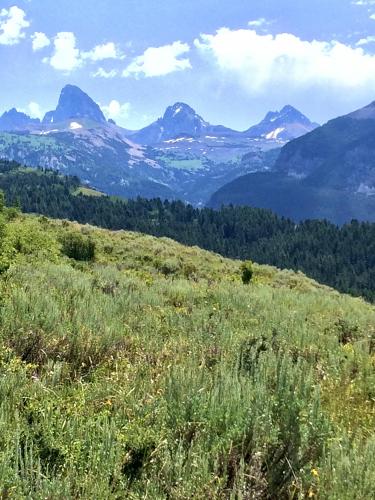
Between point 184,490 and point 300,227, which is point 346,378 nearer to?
point 184,490

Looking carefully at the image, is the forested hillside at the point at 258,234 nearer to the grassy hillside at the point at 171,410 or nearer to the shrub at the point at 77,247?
the shrub at the point at 77,247

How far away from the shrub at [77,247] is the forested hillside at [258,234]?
355ft

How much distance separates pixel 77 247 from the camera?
34125mm

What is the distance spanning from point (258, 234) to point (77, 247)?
523ft

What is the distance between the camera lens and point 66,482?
2.70 meters

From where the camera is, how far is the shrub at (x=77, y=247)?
109 ft

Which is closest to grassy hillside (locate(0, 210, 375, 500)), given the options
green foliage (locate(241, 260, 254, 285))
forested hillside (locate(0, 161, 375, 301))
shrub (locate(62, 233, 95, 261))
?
green foliage (locate(241, 260, 254, 285))

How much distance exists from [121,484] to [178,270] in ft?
106

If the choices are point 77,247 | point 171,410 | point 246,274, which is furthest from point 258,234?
point 171,410

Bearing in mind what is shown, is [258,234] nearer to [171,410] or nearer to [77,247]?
[77,247]

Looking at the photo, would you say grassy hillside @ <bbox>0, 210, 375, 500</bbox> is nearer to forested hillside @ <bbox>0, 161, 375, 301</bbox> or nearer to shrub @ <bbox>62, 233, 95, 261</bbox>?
shrub @ <bbox>62, 233, 95, 261</bbox>

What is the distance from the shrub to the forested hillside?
108126 mm

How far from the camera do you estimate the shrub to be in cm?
3309

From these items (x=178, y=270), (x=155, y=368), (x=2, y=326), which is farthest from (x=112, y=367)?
(x=178, y=270)
